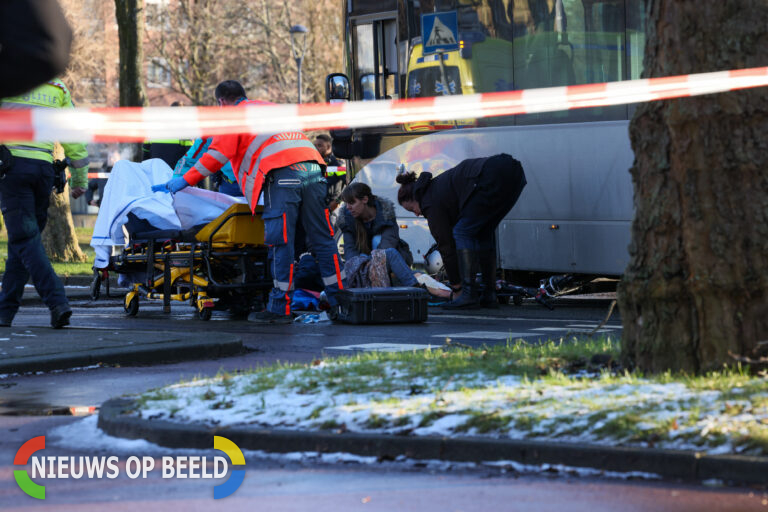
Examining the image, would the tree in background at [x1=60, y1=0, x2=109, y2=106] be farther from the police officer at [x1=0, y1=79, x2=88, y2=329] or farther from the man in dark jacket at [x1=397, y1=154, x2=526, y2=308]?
the police officer at [x1=0, y1=79, x2=88, y2=329]

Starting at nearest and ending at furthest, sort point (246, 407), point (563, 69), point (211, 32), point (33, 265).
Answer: point (246, 407)
point (33, 265)
point (563, 69)
point (211, 32)

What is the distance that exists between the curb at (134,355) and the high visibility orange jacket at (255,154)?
2412 millimetres

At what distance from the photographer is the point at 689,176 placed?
6.02 metres

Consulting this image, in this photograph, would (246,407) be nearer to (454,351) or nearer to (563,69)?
(454,351)

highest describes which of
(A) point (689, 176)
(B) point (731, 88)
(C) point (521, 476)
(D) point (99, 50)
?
(D) point (99, 50)

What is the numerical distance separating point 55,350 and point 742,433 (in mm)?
5236

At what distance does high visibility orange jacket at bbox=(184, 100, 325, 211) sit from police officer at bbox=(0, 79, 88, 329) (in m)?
1.42

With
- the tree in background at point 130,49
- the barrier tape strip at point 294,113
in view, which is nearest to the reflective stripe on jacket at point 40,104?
the barrier tape strip at point 294,113

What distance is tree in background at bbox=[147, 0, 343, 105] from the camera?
43.1 m

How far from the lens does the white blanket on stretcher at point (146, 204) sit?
12.3 m

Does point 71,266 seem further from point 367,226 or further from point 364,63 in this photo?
point 367,226

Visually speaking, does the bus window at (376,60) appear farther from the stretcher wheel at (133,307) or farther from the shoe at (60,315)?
the shoe at (60,315)

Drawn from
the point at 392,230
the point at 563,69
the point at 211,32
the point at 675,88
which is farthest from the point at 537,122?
the point at 211,32

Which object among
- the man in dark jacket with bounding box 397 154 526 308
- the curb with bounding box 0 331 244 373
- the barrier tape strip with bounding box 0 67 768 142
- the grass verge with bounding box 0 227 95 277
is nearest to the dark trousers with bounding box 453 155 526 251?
the man in dark jacket with bounding box 397 154 526 308
